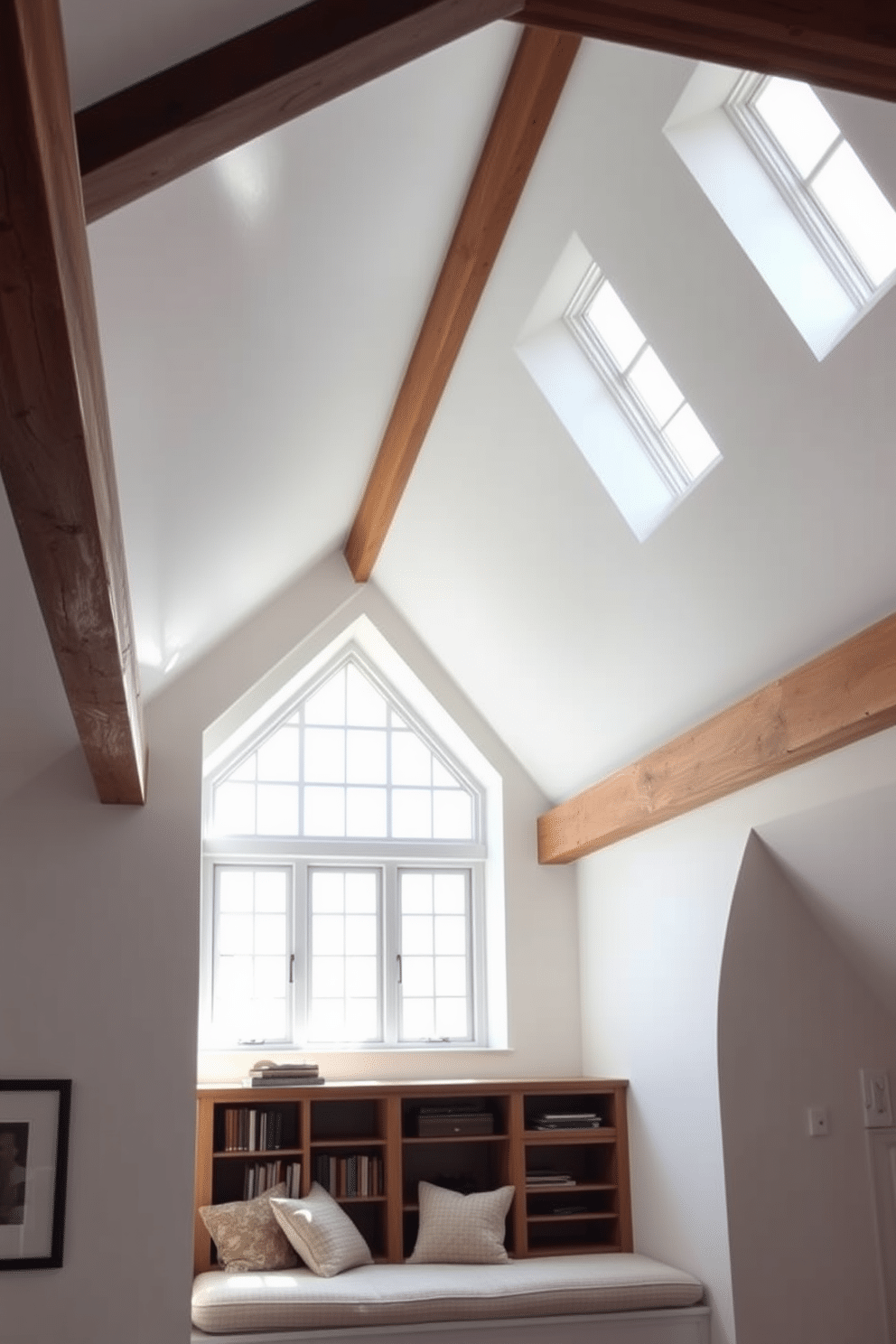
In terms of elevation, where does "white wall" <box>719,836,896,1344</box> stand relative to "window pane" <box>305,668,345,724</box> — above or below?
below

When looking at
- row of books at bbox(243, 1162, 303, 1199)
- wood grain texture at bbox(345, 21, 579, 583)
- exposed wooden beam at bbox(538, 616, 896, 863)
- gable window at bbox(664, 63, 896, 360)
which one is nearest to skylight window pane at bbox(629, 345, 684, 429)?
wood grain texture at bbox(345, 21, 579, 583)

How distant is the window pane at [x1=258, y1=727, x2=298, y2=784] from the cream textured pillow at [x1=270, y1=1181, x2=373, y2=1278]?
210 cm

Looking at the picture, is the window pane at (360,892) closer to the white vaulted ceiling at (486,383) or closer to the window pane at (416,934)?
the window pane at (416,934)

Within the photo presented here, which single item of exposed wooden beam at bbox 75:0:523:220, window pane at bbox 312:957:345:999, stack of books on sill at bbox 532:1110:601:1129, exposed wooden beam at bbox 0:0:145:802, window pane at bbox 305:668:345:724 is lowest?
stack of books on sill at bbox 532:1110:601:1129

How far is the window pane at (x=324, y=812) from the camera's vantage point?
6.94 metres

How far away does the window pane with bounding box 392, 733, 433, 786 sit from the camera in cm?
713

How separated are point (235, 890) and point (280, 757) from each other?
72cm

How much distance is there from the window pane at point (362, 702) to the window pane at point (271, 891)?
91 centimetres

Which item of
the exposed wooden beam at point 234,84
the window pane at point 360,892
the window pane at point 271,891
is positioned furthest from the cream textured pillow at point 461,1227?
the exposed wooden beam at point 234,84

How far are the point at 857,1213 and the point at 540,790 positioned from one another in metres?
2.62

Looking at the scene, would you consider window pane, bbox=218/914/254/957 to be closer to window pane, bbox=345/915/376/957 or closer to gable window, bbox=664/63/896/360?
window pane, bbox=345/915/376/957

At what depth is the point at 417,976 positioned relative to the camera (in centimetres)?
693

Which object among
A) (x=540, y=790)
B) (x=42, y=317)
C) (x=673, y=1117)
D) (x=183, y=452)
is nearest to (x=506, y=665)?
(x=540, y=790)

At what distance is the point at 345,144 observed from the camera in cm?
347
